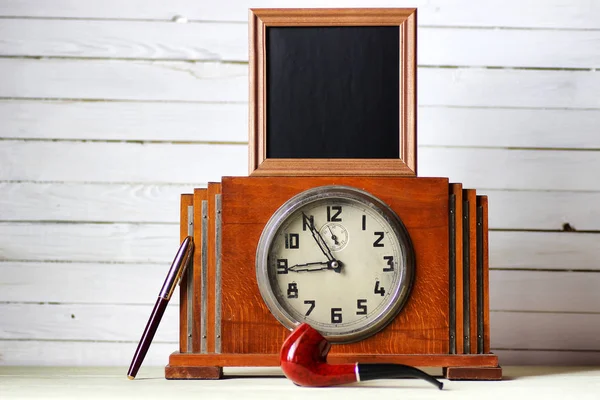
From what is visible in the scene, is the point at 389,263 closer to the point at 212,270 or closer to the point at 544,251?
the point at 212,270

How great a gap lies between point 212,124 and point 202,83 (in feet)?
0.30

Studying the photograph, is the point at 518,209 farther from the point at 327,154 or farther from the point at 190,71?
the point at 190,71

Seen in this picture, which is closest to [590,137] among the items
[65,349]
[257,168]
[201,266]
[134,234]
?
[257,168]

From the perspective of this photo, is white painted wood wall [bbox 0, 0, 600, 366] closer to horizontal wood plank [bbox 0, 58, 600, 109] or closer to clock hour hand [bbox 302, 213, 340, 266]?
horizontal wood plank [bbox 0, 58, 600, 109]

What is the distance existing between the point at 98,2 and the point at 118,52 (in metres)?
0.12

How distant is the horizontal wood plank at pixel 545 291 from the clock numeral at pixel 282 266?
0.57 metres

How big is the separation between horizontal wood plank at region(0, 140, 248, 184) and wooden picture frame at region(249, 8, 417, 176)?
340 millimetres

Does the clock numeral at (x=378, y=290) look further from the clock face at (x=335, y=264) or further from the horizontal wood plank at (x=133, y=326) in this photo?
the horizontal wood plank at (x=133, y=326)

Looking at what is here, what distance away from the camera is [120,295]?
1.54m

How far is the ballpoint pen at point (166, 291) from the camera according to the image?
1189 mm

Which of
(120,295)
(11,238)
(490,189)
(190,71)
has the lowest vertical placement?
(120,295)

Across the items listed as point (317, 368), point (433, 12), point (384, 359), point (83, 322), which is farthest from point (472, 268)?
point (83, 322)

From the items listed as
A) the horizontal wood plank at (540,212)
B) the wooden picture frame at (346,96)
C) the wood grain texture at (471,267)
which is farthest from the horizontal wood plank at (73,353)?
the horizontal wood plank at (540,212)

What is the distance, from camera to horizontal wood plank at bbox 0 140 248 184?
155cm
